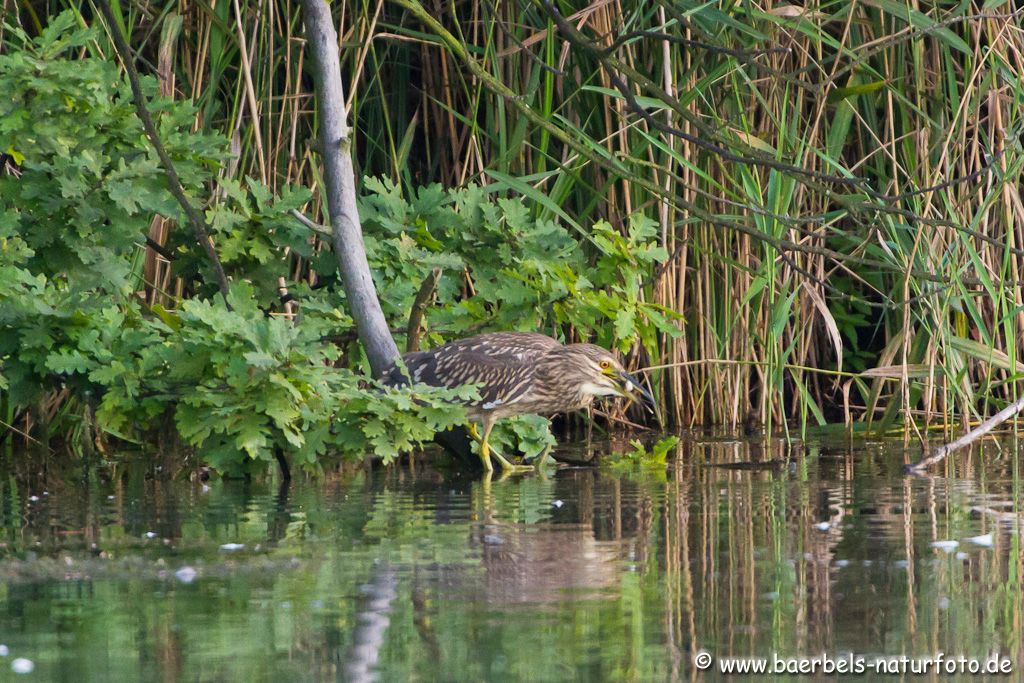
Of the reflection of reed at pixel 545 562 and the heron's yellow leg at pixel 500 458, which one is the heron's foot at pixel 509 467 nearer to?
the heron's yellow leg at pixel 500 458

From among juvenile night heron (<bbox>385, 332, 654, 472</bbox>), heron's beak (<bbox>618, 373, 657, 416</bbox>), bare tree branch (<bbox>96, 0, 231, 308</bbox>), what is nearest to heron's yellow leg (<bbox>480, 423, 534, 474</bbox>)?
juvenile night heron (<bbox>385, 332, 654, 472</bbox>)

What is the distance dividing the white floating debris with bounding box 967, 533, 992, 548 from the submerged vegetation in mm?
1771

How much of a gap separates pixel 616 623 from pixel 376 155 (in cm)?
547

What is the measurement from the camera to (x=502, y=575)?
165 inches

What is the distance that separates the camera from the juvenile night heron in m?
6.96

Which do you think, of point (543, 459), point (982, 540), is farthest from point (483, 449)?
point (982, 540)

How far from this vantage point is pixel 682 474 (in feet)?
22.0

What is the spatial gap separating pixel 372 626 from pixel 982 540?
1946mm

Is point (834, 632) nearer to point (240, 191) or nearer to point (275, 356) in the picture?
point (275, 356)

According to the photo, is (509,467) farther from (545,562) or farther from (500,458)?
(545,562)

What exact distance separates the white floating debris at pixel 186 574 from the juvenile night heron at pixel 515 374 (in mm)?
2376

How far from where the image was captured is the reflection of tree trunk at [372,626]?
3.18 m

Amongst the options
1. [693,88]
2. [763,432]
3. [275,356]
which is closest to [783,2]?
[693,88]

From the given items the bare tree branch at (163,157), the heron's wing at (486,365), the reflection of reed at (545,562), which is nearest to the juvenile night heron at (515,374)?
the heron's wing at (486,365)
